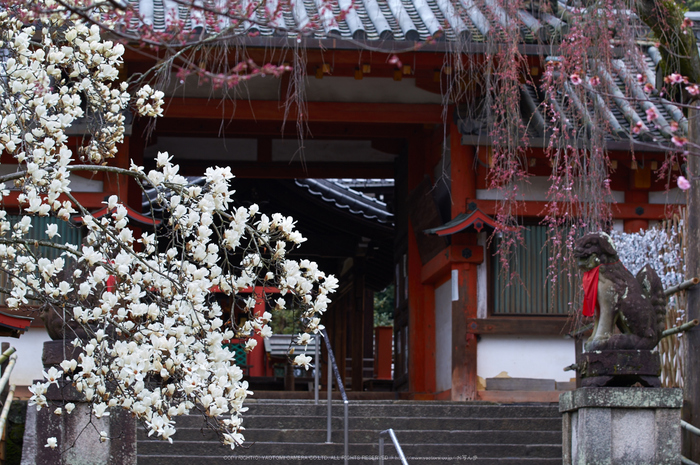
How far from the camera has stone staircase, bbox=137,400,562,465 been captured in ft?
23.9

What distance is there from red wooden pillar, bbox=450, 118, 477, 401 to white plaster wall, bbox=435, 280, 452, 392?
0.57 metres

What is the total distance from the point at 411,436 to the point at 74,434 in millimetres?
2980

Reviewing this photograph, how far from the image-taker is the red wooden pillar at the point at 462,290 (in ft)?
32.5

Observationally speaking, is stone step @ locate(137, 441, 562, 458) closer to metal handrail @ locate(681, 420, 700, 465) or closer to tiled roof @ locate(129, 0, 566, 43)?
metal handrail @ locate(681, 420, 700, 465)

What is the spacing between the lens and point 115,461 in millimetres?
6102

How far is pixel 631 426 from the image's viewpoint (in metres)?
6.16

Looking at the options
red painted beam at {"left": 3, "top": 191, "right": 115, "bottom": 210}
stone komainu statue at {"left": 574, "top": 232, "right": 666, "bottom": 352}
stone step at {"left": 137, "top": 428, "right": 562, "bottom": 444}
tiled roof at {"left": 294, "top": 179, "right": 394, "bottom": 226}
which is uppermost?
tiled roof at {"left": 294, "top": 179, "right": 394, "bottom": 226}

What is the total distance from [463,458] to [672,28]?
3.84m

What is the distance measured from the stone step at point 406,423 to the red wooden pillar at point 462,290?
5.20ft


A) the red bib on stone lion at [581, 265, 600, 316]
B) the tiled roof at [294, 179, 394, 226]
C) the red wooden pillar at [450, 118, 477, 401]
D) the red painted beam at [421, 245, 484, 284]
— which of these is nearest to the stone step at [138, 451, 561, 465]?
the red bib on stone lion at [581, 265, 600, 316]

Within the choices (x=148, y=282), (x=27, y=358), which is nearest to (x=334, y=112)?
(x=27, y=358)

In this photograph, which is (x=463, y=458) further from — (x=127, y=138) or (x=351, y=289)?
(x=351, y=289)

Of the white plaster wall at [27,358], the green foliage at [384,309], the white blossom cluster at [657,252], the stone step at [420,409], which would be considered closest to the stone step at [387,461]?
the stone step at [420,409]

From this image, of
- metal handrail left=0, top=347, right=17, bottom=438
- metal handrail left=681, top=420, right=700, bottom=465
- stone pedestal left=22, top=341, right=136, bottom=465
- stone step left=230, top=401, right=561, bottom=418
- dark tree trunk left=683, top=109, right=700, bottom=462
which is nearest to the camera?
stone pedestal left=22, top=341, right=136, bottom=465
